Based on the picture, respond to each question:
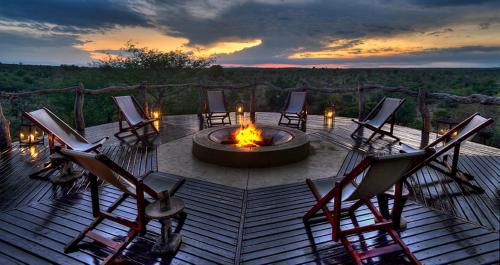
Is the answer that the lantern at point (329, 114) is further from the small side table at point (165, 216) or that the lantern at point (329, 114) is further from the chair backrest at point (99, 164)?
the chair backrest at point (99, 164)

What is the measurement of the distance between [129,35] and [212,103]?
1462 cm

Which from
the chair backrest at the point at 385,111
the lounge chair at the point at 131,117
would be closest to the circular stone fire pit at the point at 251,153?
the lounge chair at the point at 131,117

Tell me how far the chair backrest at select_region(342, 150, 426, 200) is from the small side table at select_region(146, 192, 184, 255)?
5.47 feet

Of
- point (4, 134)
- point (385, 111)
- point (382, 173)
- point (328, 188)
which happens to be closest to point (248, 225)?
point (328, 188)

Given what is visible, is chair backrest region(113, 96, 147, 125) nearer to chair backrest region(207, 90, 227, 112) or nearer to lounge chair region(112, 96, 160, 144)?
lounge chair region(112, 96, 160, 144)

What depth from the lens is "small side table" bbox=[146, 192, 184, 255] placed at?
2465 mm

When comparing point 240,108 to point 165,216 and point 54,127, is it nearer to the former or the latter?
point 54,127

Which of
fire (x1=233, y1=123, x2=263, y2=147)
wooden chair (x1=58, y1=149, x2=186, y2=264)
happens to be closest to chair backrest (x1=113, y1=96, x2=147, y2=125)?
fire (x1=233, y1=123, x2=263, y2=147)

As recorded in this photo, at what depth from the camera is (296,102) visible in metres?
8.53

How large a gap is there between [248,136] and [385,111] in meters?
3.52

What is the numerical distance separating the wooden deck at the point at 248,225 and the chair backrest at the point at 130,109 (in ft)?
8.03

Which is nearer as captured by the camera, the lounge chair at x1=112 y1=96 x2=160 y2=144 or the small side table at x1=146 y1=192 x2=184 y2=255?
the small side table at x1=146 y1=192 x2=184 y2=255

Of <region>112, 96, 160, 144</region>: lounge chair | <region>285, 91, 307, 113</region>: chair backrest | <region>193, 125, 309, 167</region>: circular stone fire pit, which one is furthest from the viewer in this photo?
<region>285, 91, 307, 113</region>: chair backrest

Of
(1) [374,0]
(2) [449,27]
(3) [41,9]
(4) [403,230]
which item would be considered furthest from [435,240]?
(3) [41,9]
